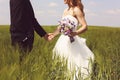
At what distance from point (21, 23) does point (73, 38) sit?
0.77m

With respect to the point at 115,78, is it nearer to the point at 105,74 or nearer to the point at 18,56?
the point at 105,74

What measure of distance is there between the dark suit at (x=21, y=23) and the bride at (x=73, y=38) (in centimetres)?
42

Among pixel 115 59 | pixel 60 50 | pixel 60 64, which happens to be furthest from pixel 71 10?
pixel 60 64

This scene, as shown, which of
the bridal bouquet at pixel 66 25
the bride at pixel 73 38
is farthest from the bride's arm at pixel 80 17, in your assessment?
the bridal bouquet at pixel 66 25

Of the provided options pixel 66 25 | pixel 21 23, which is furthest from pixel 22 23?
pixel 66 25

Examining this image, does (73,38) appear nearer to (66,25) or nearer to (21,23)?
(66,25)

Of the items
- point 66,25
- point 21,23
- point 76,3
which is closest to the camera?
point 21,23

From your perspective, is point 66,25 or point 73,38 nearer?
point 66,25

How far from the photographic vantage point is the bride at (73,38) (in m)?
4.86

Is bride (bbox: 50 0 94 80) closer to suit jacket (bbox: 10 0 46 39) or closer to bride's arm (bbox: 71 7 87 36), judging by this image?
bride's arm (bbox: 71 7 87 36)

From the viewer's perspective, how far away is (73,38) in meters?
5.06

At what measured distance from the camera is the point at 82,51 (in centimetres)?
513

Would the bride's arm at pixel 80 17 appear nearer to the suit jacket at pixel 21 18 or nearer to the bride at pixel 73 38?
the bride at pixel 73 38

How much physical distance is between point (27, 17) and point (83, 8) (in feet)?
2.59
